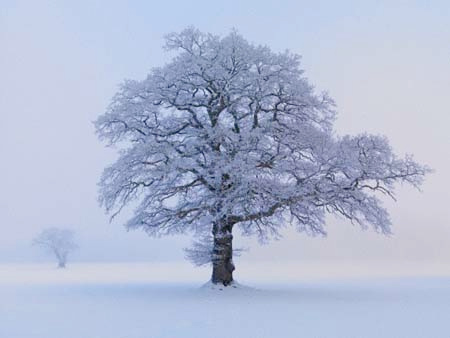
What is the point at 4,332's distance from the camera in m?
13.9

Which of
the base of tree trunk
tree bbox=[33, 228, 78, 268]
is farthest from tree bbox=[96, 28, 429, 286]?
tree bbox=[33, 228, 78, 268]

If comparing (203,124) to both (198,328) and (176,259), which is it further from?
(176,259)

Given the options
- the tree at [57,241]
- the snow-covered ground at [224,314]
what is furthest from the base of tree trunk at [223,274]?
the tree at [57,241]

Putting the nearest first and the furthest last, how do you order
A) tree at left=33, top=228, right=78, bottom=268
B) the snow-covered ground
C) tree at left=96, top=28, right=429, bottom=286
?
the snow-covered ground
tree at left=96, top=28, right=429, bottom=286
tree at left=33, top=228, right=78, bottom=268

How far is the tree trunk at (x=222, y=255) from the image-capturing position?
2745cm

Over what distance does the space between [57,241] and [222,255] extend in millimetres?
55498

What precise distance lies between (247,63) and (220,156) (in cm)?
476

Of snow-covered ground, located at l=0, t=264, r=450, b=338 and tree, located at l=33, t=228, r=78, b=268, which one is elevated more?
tree, located at l=33, t=228, r=78, b=268

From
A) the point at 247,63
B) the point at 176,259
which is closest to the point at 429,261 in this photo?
the point at 176,259

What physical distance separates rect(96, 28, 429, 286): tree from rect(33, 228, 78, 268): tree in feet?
175

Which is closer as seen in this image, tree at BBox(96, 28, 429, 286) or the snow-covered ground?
the snow-covered ground

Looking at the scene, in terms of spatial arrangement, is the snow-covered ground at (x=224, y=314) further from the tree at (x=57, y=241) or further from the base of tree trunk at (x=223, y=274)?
the tree at (x=57, y=241)

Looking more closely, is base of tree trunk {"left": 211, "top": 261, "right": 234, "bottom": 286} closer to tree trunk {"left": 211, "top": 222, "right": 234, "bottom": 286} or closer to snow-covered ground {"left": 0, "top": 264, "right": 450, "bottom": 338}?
tree trunk {"left": 211, "top": 222, "right": 234, "bottom": 286}

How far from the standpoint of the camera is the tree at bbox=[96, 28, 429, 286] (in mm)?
26000
